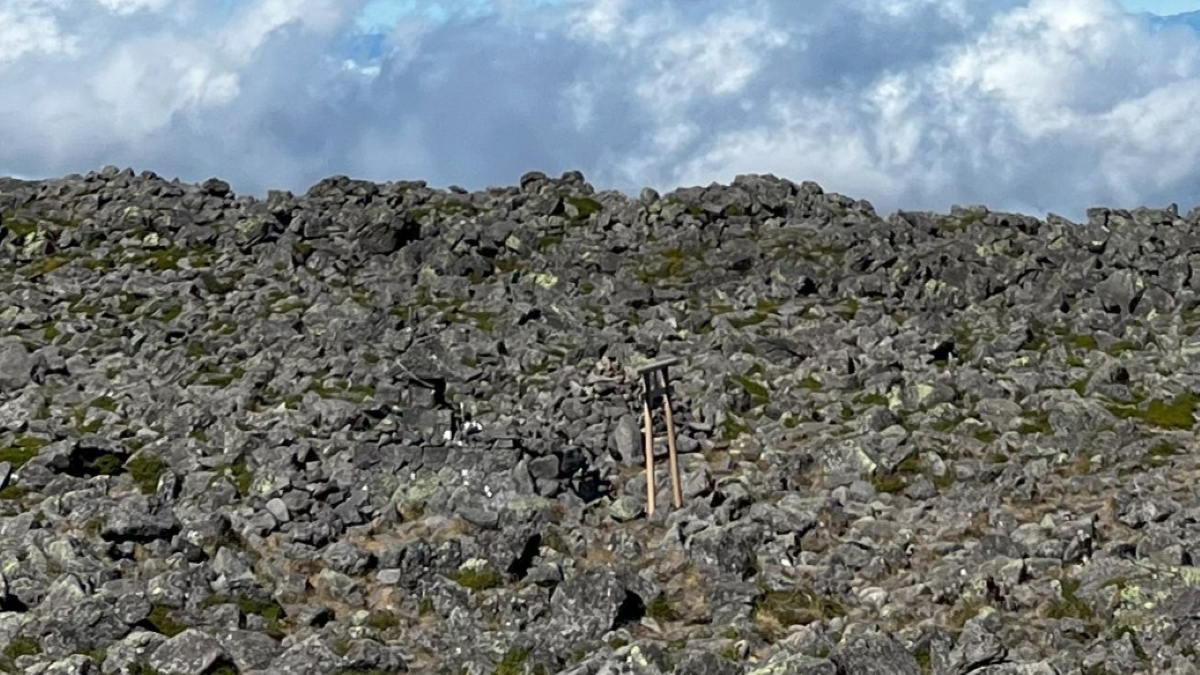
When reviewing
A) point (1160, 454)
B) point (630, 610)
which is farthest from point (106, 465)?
point (1160, 454)

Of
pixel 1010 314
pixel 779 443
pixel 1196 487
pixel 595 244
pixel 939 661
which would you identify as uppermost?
pixel 595 244

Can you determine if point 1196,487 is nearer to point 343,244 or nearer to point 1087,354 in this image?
point 1087,354

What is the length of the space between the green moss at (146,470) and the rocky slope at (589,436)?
0.16 metres

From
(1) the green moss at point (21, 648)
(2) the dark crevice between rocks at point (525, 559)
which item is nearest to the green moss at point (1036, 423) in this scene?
(2) the dark crevice between rocks at point (525, 559)

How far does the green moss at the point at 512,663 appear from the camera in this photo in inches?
916

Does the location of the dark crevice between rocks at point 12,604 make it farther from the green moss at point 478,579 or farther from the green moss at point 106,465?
the green moss at point 106,465

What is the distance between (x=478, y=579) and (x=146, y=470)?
10811 mm

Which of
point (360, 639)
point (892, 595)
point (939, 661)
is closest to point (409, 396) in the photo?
point (360, 639)

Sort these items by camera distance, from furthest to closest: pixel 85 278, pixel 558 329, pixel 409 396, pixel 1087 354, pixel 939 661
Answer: pixel 85 278, pixel 558 329, pixel 1087 354, pixel 409 396, pixel 939 661

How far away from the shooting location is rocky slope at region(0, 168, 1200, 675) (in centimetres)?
2450

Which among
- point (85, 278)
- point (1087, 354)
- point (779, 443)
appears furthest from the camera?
point (85, 278)

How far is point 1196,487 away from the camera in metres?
29.6

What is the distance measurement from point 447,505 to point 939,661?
12.5m

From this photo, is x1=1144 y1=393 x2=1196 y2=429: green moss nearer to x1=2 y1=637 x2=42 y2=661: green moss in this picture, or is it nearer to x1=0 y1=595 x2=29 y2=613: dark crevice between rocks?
x1=2 y1=637 x2=42 y2=661: green moss
